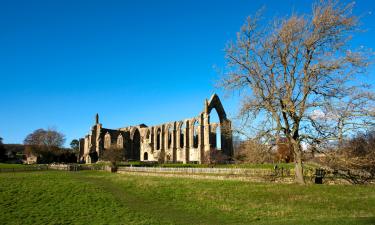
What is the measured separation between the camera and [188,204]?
14766mm

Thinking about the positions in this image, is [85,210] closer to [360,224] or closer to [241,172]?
[360,224]

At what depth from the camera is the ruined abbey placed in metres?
59.2

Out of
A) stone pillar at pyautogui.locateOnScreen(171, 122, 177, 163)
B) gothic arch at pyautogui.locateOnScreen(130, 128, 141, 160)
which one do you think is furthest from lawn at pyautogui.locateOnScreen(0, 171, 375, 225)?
gothic arch at pyautogui.locateOnScreen(130, 128, 141, 160)

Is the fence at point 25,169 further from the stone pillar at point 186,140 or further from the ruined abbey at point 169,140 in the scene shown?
the stone pillar at point 186,140

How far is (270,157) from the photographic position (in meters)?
19.0

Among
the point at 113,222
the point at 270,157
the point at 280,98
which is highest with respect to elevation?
the point at 280,98

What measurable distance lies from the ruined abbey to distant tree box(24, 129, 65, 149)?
236 inches

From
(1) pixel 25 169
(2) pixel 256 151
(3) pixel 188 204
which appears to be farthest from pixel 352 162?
(1) pixel 25 169

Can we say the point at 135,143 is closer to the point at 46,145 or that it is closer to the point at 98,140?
the point at 98,140

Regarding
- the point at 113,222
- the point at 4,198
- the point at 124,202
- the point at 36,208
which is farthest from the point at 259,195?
the point at 4,198

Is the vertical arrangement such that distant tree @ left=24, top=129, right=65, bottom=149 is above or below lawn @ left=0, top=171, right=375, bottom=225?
above

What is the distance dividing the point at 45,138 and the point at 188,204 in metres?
72.2

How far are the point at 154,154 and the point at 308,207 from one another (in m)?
59.1

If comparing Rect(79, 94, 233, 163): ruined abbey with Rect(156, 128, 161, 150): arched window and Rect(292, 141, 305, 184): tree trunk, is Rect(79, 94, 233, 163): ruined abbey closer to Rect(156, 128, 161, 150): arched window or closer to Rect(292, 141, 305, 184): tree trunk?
Rect(156, 128, 161, 150): arched window
